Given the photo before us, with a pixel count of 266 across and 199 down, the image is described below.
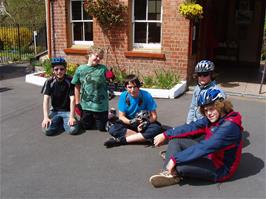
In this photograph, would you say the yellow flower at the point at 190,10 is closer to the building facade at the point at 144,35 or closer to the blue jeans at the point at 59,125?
the building facade at the point at 144,35

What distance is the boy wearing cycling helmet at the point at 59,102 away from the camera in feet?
18.5

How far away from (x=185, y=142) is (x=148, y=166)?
24.5 inches

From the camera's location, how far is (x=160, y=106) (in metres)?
7.50

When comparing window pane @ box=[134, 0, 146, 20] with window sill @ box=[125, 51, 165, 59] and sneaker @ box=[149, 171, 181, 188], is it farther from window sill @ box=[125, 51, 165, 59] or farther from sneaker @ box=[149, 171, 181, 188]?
sneaker @ box=[149, 171, 181, 188]

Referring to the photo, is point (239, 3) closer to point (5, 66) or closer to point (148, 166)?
point (5, 66)

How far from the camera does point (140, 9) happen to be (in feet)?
30.6

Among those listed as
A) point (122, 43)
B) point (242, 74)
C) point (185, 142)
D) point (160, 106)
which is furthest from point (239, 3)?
point (185, 142)

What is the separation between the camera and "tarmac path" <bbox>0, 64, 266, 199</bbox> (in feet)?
12.6

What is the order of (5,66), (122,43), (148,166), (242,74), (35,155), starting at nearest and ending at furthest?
(148,166) < (35,155) < (122,43) < (242,74) < (5,66)

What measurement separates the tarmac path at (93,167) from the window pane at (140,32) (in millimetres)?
3341

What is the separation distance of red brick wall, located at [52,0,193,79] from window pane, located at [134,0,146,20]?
219 mm

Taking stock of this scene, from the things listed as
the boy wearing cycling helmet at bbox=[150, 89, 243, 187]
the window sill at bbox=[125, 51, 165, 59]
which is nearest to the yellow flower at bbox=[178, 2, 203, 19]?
the window sill at bbox=[125, 51, 165, 59]

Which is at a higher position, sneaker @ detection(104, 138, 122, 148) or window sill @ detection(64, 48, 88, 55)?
window sill @ detection(64, 48, 88, 55)

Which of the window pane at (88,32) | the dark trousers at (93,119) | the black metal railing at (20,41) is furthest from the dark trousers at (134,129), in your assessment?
the black metal railing at (20,41)
